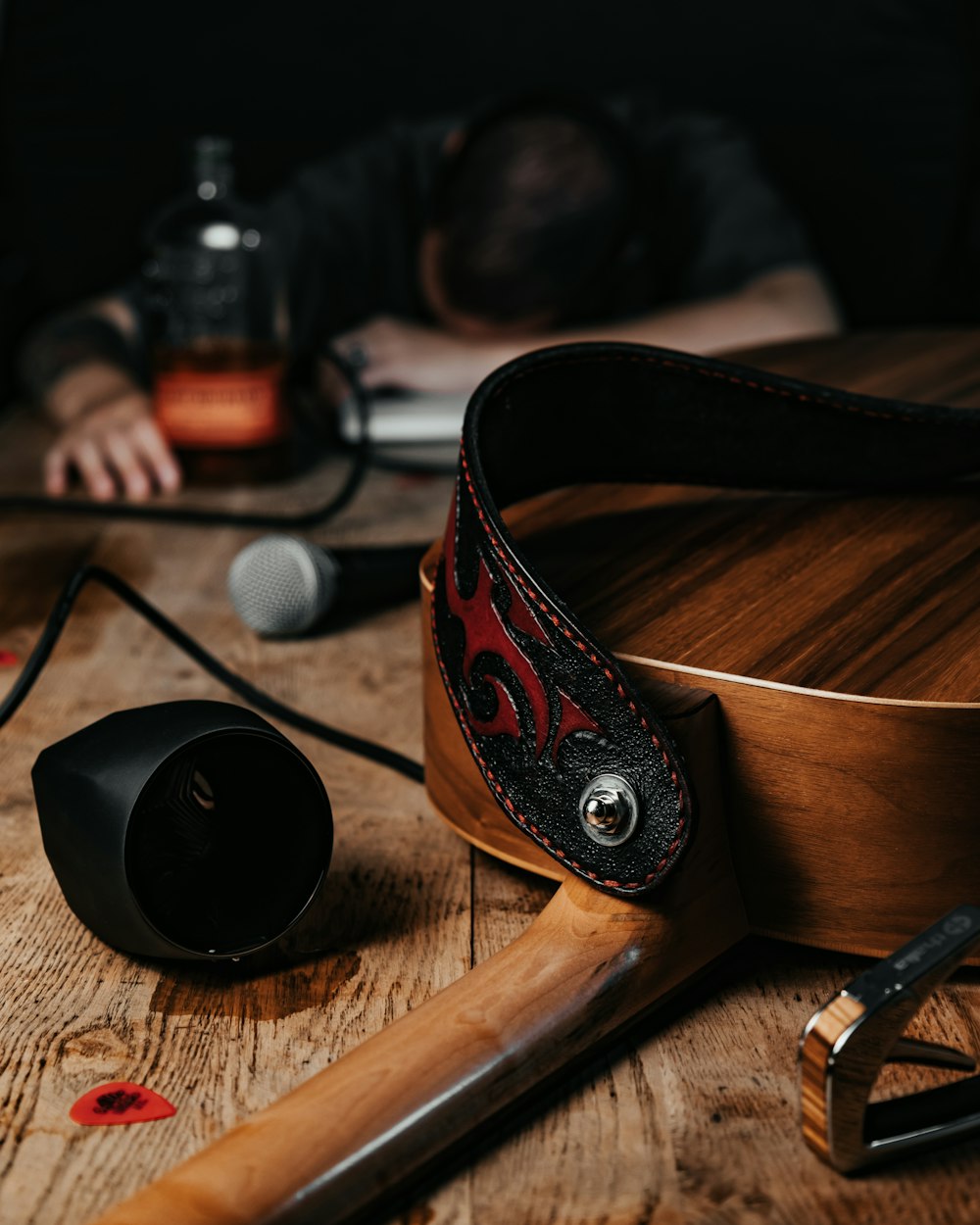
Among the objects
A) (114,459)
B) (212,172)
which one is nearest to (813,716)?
(114,459)

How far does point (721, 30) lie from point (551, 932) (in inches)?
65.7

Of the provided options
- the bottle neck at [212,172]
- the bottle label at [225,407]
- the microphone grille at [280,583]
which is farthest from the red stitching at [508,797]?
the bottle neck at [212,172]

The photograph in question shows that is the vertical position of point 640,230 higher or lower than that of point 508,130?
lower

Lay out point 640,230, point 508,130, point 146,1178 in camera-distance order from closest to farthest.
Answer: point 146,1178, point 508,130, point 640,230

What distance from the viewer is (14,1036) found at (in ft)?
1.50

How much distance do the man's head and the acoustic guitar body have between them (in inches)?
39.5

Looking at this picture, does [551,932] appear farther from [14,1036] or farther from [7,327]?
[7,327]

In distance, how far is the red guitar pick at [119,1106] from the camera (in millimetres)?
415

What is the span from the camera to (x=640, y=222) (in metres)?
1.77

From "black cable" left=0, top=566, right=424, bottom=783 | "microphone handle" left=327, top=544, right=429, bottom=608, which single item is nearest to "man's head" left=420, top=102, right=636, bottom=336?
"microphone handle" left=327, top=544, right=429, bottom=608

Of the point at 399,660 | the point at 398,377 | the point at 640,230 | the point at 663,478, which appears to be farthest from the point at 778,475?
the point at 640,230

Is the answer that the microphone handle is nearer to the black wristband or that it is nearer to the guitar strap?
the guitar strap

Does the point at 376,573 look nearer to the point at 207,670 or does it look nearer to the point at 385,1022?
the point at 207,670

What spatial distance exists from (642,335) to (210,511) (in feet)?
2.08
